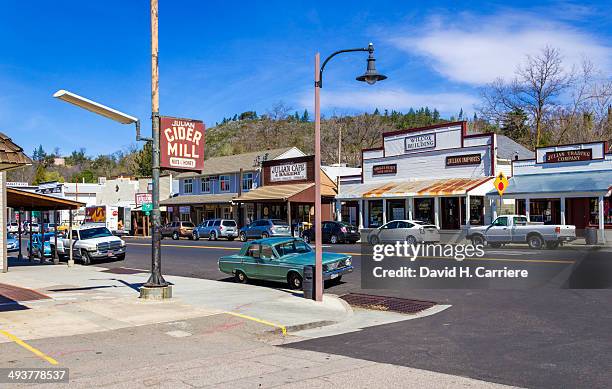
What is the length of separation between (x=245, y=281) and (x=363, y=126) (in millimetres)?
86954

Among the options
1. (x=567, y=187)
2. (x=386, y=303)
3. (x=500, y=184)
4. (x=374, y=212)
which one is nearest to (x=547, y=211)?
(x=567, y=187)

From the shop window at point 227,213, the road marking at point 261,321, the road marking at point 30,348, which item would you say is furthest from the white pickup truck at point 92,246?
the shop window at point 227,213

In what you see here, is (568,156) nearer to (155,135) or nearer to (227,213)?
(155,135)

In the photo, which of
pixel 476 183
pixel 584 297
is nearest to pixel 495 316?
pixel 584 297

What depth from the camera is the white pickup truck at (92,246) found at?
1091 inches

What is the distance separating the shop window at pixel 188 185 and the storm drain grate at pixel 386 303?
4935 centimetres

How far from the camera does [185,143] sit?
14367 mm

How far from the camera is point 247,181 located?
55875 mm

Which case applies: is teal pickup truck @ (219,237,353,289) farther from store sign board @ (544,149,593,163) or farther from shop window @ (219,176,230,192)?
shop window @ (219,176,230,192)

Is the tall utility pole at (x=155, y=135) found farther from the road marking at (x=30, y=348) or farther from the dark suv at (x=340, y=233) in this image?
the dark suv at (x=340, y=233)

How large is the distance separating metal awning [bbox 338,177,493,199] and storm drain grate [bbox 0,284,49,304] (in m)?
26.2

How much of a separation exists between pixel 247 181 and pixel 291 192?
31.4 feet

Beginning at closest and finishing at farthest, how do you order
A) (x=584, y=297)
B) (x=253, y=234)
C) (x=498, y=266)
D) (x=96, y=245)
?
1. (x=584, y=297)
2. (x=498, y=266)
3. (x=96, y=245)
4. (x=253, y=234)

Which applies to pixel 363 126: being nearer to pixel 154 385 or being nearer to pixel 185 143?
pixel 185 143
